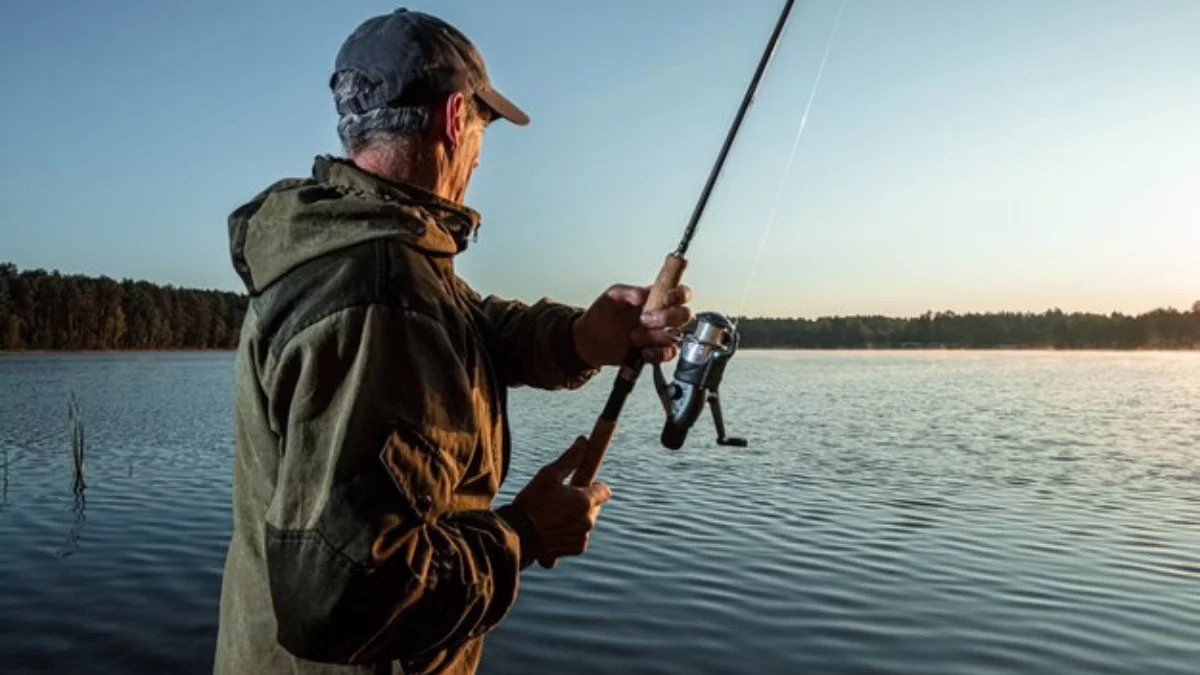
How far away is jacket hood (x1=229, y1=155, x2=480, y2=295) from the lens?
2.02m

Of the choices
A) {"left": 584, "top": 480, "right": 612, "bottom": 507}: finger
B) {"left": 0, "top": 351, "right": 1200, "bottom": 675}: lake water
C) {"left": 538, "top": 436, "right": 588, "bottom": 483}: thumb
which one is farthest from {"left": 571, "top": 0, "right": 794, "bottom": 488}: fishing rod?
{"left": 0, "top": 351, "right": 1200, "bottom": 675}: lake water

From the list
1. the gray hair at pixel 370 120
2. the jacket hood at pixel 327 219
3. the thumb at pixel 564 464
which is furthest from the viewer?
the thumb at pixel 564 464

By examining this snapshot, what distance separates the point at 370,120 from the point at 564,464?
3.31 feet

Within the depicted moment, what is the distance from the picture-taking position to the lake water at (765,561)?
790 centimetres

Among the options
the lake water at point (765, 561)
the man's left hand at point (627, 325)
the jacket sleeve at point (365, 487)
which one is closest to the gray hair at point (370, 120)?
the jacket sleeve at point (365, 487)

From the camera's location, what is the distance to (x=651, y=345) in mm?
2941

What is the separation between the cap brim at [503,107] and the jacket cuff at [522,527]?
1.03 m

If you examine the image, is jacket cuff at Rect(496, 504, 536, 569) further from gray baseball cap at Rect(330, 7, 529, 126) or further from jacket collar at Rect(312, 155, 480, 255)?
gray baseball cap at Rect(330, 7, 529, 126)

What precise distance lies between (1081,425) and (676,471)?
15.5 metres

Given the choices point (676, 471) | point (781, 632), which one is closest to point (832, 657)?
point (781, 632)

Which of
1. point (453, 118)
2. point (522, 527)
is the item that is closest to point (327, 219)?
point (453, 118)

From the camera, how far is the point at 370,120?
2.33 metres

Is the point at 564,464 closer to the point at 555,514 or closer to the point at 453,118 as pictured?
the point at 555,514

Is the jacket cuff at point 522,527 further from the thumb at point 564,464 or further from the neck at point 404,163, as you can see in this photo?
the neck at point 404,163
